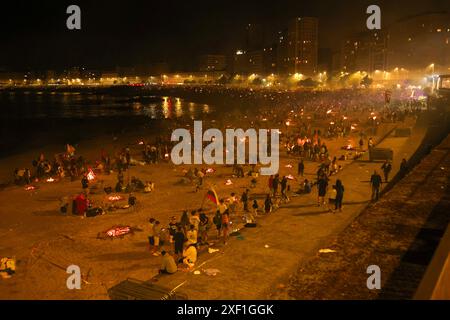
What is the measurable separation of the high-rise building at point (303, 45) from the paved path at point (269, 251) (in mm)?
182965

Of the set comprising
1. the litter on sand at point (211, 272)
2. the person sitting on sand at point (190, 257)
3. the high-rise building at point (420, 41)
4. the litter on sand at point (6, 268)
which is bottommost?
the litter on sand at point (6, 268)

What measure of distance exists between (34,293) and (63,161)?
17352 mm

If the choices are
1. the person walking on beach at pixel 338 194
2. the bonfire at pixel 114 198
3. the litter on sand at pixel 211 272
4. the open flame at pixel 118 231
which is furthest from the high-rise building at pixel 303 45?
the litter on sand at pixel 211 272

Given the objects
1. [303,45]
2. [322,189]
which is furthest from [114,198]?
[303,45]

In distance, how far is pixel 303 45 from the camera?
193 meters

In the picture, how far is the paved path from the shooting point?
9.90 meters

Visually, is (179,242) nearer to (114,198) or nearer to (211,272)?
(211,272)

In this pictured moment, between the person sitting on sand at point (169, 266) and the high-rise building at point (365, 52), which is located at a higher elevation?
the high-rise building at point (365, 52)

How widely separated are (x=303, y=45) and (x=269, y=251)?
7542 inches

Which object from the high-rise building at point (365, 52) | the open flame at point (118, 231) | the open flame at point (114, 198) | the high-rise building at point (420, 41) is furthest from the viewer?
the high-rise building at point (365, 52)

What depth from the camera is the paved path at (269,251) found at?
390 inches

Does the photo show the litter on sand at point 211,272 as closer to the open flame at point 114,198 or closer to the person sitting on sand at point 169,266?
the person sitting on sand at point 169,266

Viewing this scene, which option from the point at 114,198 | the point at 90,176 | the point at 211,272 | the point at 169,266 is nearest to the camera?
the point at 211,272
